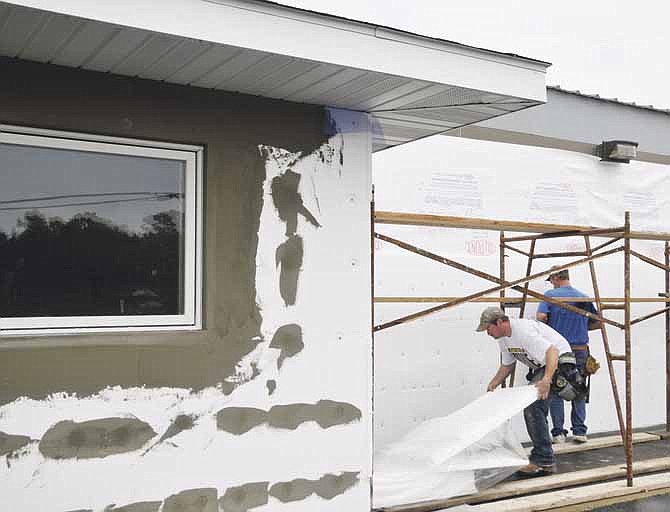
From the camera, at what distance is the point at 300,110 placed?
191 inches

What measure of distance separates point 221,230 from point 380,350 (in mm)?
3346

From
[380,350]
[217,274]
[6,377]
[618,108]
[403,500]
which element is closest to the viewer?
[6,377]

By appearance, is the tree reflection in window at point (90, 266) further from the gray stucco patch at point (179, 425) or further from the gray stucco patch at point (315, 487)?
the gray stucco patch at point (315, 487)

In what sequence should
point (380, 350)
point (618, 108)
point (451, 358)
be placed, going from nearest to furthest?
point (380, 350) < point (451, 358) < point (618, 108)

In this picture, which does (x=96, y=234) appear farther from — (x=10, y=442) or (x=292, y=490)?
(x=292, y=490)

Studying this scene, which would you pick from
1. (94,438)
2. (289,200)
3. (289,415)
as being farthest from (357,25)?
(94,438)

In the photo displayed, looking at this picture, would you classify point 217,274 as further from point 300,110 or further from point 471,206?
point 471,206

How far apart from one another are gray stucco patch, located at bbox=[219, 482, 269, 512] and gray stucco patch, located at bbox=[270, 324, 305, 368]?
0.70 m

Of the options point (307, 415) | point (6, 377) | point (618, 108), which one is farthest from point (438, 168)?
point (6, 377)

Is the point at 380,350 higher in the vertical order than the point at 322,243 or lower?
lower

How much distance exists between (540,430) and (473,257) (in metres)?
2.04

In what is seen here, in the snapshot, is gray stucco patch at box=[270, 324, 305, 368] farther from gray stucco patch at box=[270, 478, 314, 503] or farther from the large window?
gray stucco patch at box=[270, 478, 314, 503]

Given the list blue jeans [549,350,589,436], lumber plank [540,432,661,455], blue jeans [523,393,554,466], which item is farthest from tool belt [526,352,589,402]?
blue jeans [549,350,589,436]

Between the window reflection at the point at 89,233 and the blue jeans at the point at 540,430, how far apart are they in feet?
12.2
